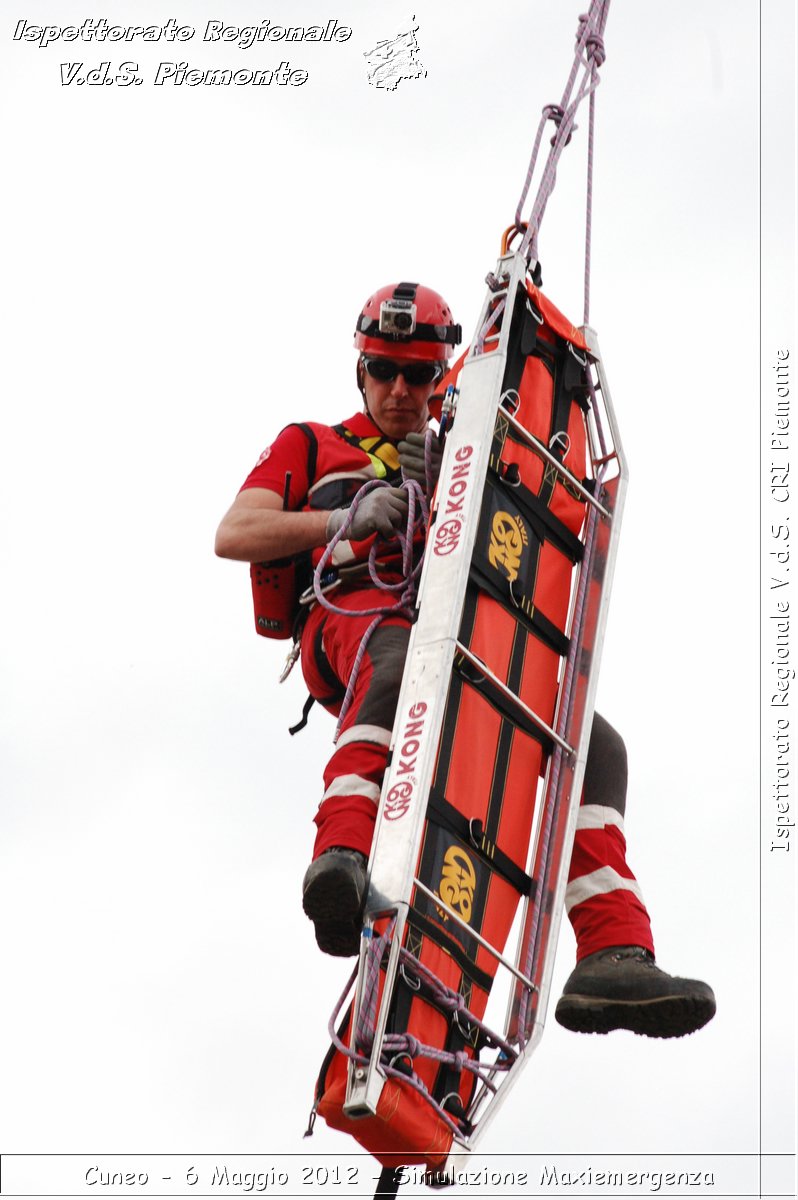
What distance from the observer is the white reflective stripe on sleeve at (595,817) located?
30.9 feet

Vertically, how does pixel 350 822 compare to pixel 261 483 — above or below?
below

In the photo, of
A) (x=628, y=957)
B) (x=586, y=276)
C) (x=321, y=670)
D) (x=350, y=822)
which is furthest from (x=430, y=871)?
(x=586, y=276)

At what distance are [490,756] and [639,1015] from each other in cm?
102

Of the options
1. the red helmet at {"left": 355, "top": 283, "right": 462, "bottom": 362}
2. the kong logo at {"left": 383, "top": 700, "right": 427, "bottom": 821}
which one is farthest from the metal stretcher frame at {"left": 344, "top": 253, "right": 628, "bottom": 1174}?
the red helmet at {"left": 355, "top": 283, "right": 462, "bottom": 362}

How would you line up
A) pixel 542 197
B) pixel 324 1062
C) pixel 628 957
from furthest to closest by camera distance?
1. pixel 542 197
2. pixel 628 957
3. pixel 324 1062

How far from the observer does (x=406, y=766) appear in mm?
8547

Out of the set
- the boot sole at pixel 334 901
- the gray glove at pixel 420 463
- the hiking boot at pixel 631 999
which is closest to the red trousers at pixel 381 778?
the hiking boot at pixel 631 999

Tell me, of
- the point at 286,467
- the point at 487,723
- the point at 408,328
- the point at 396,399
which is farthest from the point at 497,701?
the point at 408,328

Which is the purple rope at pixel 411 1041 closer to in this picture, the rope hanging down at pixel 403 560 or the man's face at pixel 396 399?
the rope hanging down at pixel 403 560

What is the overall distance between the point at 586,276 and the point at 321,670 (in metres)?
1.83

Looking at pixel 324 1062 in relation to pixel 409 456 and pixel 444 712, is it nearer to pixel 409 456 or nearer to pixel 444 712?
pixel 444 712

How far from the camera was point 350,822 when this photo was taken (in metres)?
8.70

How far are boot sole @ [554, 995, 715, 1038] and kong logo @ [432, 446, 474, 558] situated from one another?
1629mm

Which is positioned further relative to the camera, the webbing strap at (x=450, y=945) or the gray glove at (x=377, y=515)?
the gray glove at (x=377, y=515)
